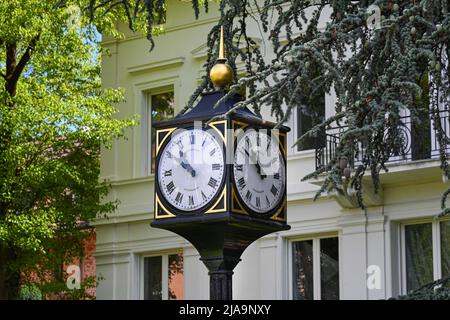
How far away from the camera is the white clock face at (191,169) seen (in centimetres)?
A: 766

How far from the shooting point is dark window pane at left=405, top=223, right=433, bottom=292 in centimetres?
2133

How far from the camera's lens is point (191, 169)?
7.84 metres

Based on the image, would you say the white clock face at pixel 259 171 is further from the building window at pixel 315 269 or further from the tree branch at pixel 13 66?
the tree branch at pixel 13 66

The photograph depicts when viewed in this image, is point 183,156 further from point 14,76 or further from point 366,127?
point 14,76

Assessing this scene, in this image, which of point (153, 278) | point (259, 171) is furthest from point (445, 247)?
point (259, 171)

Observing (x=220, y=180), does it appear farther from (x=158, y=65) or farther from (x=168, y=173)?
(x=158, y=65)

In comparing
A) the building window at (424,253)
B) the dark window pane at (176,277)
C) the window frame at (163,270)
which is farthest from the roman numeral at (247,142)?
the window frame at (163,270)

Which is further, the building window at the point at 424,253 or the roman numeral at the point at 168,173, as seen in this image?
the building window at the point at 424,253

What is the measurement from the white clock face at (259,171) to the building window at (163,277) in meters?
17.1

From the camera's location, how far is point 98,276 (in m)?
26.1

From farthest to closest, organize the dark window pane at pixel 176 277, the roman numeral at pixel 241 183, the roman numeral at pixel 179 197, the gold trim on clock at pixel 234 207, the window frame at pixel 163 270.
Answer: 1. the window frame at pixel 163 270
2. the dark window pane at pixel 176 277
3. the roman numeral at pixel 179 197
4. the roman numeral at pixel 241 183
5. the gold trim on clock at pixel 234 207

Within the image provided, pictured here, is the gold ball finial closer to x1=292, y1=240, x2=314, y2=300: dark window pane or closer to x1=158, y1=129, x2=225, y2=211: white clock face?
x1=158, y1=129, x2=225, y2=211: white clock face

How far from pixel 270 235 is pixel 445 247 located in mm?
3601

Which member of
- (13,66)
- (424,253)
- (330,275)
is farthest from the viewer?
(13,66)
